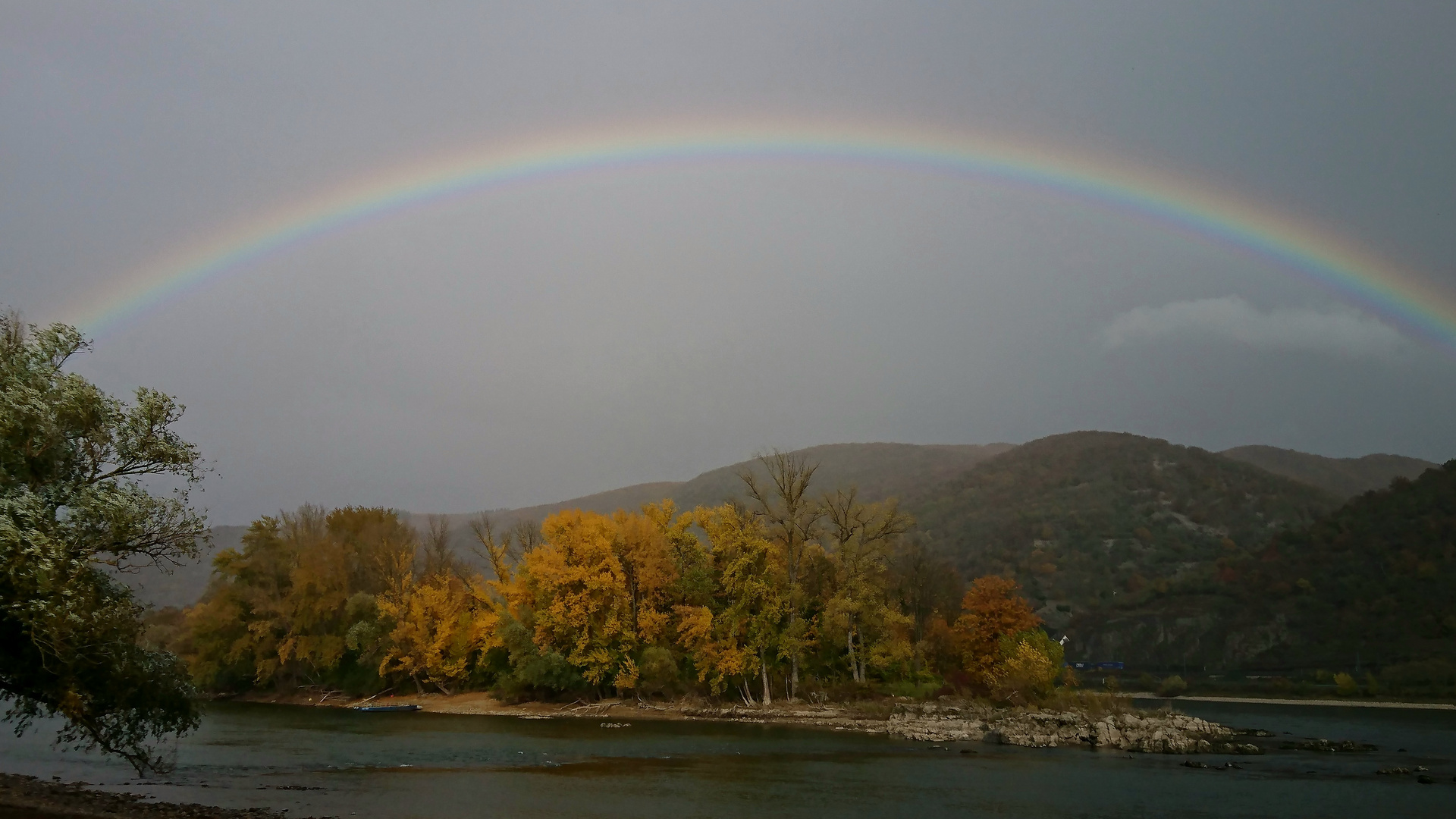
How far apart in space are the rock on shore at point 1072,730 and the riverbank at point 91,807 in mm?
34314

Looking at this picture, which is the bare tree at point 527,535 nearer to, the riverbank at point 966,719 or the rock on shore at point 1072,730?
the riverbank at point 966,719

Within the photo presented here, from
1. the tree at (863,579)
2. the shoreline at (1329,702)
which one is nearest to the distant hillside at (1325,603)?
the shoreline at (1329,702)

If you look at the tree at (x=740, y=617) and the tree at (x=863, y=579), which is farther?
the tree at (x=740, y=617)

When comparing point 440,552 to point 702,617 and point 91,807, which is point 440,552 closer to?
point 702,617

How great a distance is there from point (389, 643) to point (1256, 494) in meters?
159

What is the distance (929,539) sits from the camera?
549 ft

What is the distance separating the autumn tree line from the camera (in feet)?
208

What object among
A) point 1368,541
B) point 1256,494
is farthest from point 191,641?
point 1256,494

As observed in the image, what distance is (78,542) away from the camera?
21984 mm

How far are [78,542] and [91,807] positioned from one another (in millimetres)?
8674

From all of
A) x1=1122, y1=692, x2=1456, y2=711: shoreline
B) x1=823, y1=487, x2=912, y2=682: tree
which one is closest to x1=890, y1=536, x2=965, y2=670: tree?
x1=823, y1=487, x2=912, y2=682: tree

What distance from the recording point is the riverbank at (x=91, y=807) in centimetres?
2383

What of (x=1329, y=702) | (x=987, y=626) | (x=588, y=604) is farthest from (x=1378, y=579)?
(x=588, y=604)

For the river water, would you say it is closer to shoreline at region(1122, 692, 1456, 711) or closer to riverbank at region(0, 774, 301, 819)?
riverbank at region(0, 774, 301, 819)
